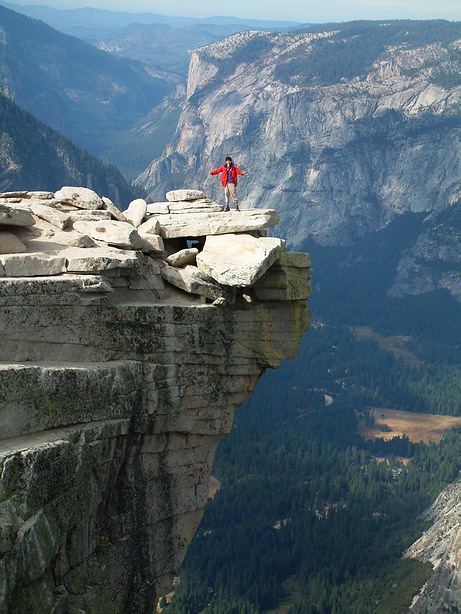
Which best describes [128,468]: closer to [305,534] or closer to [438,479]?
[305,534]

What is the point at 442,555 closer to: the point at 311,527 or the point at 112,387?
the point at 311,527

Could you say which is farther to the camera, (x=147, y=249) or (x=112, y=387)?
(x=147, y=249)

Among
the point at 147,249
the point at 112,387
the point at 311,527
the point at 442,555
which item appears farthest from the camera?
the point at 311,527

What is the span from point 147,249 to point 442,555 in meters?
83.8

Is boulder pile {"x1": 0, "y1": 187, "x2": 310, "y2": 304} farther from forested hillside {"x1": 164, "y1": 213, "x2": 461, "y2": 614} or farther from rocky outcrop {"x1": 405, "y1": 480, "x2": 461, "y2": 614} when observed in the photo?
forested hillside {"x1": 164, "y1": 213, "x2": 461, "y2": 614}

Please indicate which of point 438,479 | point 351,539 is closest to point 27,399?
point 351,539

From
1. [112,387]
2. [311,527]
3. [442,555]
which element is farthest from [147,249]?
[311,527]

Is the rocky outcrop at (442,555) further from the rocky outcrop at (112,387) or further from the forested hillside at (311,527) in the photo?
the rocky outcrop at (112,387)

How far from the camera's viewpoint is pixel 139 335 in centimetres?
3306

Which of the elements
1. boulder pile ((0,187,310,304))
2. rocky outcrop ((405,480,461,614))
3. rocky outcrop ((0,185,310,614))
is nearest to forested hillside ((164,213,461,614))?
rocky outcrop ((405,480,461,614))

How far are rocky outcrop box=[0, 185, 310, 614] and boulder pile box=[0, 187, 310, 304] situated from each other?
0.24 feet

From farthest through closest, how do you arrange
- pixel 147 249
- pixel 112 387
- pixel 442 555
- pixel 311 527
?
pixel 311 527, pixel 442 555, pixel 147 249, pixel 112 387

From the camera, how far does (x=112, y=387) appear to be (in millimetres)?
31688

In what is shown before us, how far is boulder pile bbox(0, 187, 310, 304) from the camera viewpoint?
3244 cm
